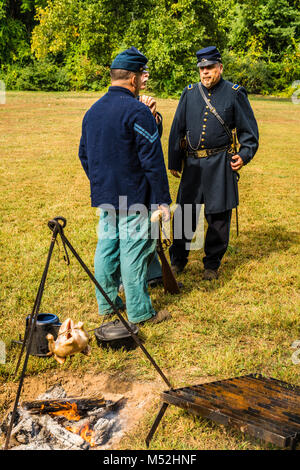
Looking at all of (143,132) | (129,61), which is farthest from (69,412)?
(129,61)

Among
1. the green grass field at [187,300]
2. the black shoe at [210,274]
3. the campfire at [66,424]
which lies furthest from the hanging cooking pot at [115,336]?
the black shoe at [210,274]

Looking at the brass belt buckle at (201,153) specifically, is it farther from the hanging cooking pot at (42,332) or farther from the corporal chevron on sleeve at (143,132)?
the hanging cooking pot at (42,332)

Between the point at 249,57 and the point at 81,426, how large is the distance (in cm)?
3951

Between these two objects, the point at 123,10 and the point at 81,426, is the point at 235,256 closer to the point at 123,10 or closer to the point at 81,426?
the point at 81,426

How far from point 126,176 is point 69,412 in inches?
72.4

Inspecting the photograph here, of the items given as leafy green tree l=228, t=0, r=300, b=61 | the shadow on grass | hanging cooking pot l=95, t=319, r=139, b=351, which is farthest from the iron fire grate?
leafy green tree l=228, t=0, r=300, b=61

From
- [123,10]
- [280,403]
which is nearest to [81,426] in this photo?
[280,403]

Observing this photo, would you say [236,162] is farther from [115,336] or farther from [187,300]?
[115,336]

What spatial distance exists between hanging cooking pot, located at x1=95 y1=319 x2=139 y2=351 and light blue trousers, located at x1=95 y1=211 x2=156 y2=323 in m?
0.31

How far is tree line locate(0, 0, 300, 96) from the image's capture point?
29.7 meters

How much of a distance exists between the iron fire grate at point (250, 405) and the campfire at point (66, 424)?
299 millimetres

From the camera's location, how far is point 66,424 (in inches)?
115

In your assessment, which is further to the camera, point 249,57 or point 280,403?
point 249,57

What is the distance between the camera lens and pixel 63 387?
348 cm
